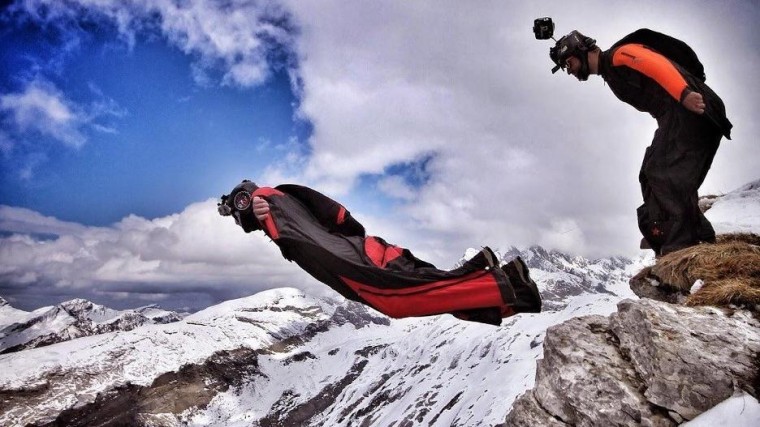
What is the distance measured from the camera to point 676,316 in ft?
18.2

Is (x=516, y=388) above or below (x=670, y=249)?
below

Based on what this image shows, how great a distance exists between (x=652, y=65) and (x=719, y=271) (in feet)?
11.7

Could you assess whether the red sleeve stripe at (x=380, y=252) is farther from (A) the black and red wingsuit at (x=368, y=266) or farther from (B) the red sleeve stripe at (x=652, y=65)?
(B) the red sleeve stripe at (x=652, y=65)

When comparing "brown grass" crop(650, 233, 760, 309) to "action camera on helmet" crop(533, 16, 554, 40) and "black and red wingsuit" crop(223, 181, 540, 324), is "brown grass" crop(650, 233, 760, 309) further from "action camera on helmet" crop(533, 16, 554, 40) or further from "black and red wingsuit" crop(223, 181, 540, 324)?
"action camera on helmet" crop(533, 16, 554, 40)

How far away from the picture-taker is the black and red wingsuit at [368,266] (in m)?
4.53

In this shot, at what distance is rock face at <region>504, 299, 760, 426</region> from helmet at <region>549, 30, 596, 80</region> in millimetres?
4577

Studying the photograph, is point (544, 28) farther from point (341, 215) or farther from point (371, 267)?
point (371, 267)

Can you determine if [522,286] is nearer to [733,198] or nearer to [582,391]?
[582,391]

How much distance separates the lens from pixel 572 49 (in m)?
7.64

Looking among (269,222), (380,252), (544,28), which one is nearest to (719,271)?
(544,28)

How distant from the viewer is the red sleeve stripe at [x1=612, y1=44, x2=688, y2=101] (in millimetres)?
6500

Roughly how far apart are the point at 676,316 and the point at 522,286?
2.81 m

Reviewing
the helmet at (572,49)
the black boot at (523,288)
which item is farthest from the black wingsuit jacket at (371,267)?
the helmet at (572,49)

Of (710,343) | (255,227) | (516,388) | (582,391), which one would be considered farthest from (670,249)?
(516,388)
